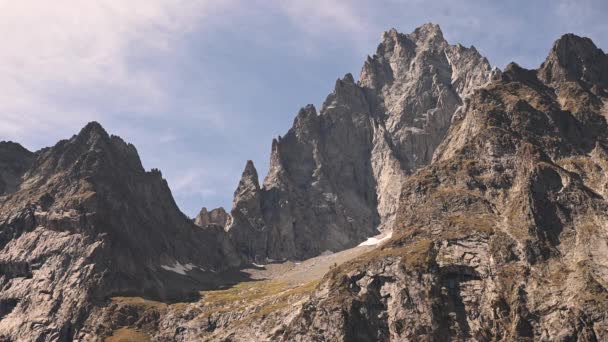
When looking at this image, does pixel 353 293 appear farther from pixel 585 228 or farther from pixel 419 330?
pixel 585 228

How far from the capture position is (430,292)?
615 feet

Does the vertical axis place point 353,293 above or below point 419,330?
above

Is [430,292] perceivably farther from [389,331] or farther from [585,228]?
[585,228]

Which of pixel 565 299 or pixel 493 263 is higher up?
pixel 493 263

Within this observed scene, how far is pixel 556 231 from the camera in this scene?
651 feet

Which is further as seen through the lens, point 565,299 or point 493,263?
point 493,263

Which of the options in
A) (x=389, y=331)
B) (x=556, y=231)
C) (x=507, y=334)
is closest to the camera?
(x=507, y=334)

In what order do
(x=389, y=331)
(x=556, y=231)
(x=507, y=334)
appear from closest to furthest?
(x=507, y=334) < (x=389, y=331) < (x=556, y=231)

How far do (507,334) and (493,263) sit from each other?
76.8 feet

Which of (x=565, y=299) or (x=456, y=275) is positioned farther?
(x=456, y=275)

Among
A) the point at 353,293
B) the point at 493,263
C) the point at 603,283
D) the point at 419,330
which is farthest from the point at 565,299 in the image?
the point at 353,293

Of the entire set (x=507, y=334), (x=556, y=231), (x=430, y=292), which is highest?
(x=556, y=231)

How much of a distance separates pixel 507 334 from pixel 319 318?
159 ft

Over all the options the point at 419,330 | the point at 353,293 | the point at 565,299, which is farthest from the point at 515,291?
the point at 353,293
